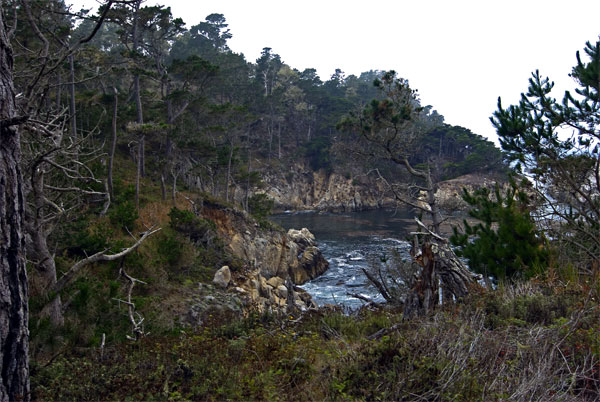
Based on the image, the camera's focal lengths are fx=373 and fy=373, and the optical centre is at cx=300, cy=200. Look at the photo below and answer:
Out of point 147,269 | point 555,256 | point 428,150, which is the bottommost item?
point 147,269

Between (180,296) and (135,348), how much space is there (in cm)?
673

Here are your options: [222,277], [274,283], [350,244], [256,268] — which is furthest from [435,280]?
[350,244]

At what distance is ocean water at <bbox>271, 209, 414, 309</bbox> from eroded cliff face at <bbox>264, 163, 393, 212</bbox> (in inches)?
144

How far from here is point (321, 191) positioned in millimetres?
59594

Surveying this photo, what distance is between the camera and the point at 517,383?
3.37 m

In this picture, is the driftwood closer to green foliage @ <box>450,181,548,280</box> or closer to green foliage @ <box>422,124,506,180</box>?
green foliage @ <box>450,181,548,280</box>

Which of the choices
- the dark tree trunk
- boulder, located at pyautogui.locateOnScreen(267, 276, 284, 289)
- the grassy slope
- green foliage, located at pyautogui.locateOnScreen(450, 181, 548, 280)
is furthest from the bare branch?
boulder, located at pyautogui.locateOnScreen(267, 276, 284, 289)

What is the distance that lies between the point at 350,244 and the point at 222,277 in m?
20.3

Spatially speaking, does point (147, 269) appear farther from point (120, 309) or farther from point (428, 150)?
point (428, 150)

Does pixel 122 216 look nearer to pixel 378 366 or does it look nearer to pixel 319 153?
A: pixel 378 366

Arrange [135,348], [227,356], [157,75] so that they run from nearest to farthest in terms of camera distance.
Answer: [227,356] → [135,348] → [157,75]

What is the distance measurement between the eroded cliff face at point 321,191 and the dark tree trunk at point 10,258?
5205cm

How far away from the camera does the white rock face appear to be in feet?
45.7

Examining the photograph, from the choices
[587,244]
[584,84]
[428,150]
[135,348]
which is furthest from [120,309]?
[428,150]
